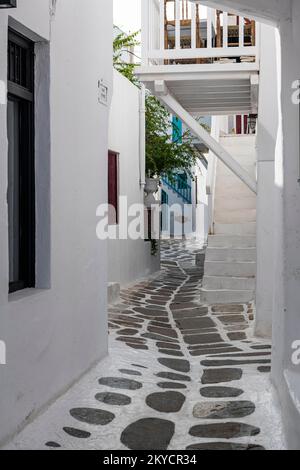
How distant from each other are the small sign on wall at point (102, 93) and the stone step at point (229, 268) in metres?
4.14

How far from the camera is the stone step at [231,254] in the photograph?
9.62 meters

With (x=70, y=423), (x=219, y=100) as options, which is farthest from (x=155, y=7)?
(x=70, y=423)

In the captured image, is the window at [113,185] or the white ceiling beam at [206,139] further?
the window at [113,185]

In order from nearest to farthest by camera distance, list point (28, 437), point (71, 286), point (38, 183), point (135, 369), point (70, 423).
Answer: point (28, 437), point (70, 423), point (38, 183), point (71, 286), point (135, 369)

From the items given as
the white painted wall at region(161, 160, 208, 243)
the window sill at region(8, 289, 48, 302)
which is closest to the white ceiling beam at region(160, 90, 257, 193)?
Result: the window sill at region(8, 289, 48, 302)

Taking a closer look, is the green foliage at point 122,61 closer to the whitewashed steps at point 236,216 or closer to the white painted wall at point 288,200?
the whitewashed steps at point 236,216

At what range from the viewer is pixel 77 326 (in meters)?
5.16

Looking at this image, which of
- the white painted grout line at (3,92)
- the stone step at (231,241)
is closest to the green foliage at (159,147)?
the stone step at (231,241)

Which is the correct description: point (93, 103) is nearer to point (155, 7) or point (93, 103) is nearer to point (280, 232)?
point (280, 232)

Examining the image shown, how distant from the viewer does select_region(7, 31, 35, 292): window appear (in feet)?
13.8

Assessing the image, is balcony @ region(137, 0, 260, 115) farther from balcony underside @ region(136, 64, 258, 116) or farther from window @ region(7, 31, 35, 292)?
window @ region(7, 31, 35, 292)

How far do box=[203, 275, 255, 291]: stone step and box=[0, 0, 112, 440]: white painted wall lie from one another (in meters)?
3.54

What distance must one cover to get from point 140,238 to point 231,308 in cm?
368

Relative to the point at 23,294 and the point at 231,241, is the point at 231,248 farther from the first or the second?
the point at 23,294
